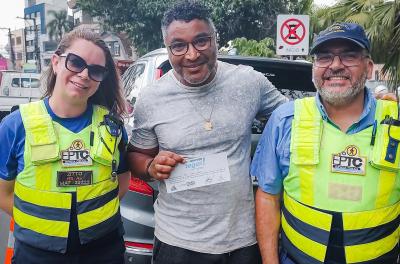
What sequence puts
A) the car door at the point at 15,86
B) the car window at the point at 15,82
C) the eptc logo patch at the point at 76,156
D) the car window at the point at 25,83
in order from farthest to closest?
the car window at the point at 15,82, the car window at the point at 25,83, the car door at the point at 15,86, the eptc logo patch at the point at 76,156

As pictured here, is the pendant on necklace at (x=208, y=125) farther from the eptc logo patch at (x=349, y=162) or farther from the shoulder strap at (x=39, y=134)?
the shoulder strap at (x=39, y=134)

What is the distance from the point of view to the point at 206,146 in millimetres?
2365

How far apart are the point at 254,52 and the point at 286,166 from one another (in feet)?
27.0

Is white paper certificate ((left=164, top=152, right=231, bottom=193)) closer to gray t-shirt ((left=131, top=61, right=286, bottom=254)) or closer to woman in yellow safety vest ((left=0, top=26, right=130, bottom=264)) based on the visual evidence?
gray t-shirt ((left=131, top=61, right=286, bottom=254))

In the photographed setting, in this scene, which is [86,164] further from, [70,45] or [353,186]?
[353,186]

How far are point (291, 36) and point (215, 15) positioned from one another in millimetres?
7689

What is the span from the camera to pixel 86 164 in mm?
2281

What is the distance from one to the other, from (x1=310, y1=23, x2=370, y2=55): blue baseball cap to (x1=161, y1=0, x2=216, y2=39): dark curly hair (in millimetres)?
584

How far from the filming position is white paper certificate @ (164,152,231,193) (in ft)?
7.66

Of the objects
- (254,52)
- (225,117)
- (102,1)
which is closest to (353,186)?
(225,117)

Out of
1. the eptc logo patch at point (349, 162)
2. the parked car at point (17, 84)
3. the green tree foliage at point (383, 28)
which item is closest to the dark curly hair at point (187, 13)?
the eptc logo patch at point (349, 162)

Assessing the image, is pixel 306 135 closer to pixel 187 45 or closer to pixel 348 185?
pixel 348 185

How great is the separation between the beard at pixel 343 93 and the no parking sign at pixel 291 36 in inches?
190

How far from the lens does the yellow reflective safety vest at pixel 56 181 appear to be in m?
2.22
